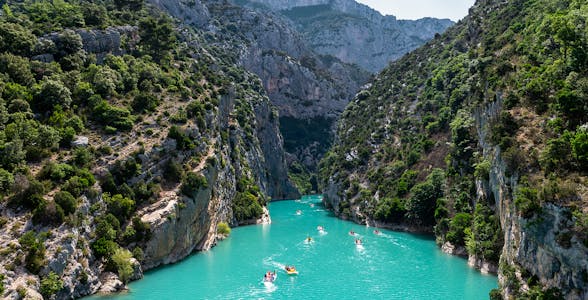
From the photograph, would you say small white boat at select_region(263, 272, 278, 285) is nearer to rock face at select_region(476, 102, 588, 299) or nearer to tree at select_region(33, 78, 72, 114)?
rock face at select_region(476, 102, 588, 299)

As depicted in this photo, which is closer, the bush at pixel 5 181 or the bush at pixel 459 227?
the bush at pixel 5 181

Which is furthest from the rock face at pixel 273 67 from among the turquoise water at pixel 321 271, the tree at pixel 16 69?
the tree at pixel 16 69

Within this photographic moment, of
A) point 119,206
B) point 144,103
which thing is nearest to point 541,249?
point 119,206

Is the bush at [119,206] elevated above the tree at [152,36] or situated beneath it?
situated beneath

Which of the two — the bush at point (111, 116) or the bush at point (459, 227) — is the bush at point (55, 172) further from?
the bush at point (459, 227)

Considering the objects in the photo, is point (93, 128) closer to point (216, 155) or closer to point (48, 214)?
point (48, 214)

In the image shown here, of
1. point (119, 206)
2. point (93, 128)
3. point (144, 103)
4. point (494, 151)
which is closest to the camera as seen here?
point (119, 206)
